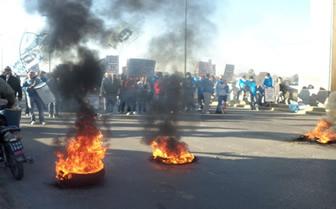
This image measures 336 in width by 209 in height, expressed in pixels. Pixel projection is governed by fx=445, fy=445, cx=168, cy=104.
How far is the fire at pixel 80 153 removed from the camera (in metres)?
5.80

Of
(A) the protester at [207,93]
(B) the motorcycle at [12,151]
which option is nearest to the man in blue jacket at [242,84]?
(A) the protester at [207,93]

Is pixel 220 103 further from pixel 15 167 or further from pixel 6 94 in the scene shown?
pixel 15 167

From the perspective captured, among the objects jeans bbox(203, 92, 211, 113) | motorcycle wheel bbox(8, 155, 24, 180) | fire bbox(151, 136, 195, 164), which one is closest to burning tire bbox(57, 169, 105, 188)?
motorcycle wheel bbox(8, 155, 24, 180)

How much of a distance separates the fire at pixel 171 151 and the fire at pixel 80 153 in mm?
1658

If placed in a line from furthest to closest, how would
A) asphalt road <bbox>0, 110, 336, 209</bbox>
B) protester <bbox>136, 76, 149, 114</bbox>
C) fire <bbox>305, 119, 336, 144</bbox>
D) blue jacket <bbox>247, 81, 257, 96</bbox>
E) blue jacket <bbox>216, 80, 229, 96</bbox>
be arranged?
1. blue jacket <bbox>247, 81, 257, 96</bbox>
2. blue jacket <bbox>216, 80, 229, 96</bbox>
3. fire <bbox>305, 119, 336, 144</bbox>
4. protester <bbox>136, 76, 149, 114</bbox>
5. asphalt road <bbox>0, 110, 336, 209</bbox>

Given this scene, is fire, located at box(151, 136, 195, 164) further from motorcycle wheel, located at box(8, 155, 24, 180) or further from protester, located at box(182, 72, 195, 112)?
motorcycle wheel, located at box(8, 155, 24, 180)

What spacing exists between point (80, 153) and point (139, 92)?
5.59m

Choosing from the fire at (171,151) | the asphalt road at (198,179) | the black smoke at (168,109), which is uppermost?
the black smoke at (168,109)

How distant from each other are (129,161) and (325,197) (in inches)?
135

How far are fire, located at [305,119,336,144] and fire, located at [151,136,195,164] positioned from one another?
12.6 ft

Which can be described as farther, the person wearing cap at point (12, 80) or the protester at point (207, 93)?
the protester at point (207, 93)

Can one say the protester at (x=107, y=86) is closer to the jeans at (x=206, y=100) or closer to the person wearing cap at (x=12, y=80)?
the person wearing cap at (x=12, y=80)

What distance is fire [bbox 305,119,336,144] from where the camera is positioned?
9.79 meters

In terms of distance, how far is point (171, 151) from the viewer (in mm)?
7340
